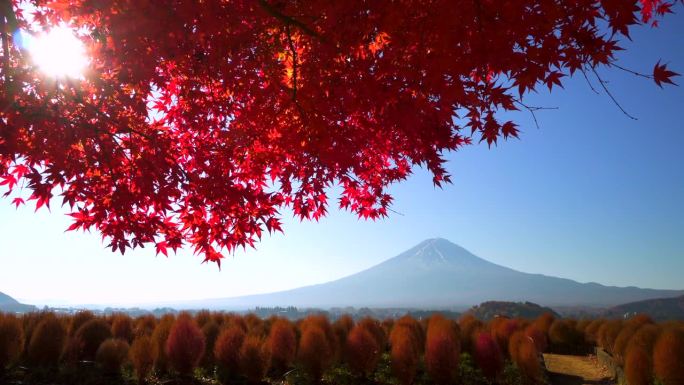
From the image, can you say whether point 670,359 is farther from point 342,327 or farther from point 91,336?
point 91,336

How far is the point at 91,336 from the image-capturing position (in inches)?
327

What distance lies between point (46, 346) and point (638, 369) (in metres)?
9.99

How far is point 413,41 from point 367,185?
333 centimetres

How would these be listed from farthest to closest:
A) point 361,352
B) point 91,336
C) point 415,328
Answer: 1. point 415,328
2. point 91,336
3. point 361,352

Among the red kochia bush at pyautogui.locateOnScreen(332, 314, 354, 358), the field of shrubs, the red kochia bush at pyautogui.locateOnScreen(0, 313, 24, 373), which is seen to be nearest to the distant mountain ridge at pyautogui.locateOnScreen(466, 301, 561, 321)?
the red kochia bush at pyautogui.locateOnScreen(332, 314, 354, 358)

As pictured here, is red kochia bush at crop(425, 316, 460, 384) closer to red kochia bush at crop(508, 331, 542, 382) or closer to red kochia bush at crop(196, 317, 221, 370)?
red kochia bush at crop(508, 331, 542, 382)

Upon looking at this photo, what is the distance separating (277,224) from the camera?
18.8ft

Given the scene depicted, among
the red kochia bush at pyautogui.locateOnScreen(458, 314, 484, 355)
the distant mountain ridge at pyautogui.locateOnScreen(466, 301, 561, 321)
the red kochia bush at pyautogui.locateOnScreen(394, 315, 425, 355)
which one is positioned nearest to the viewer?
the red kochia bush at pyautogui.locateOnScreen(394, 315, 425, 355)

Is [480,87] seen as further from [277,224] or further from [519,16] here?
[277,224]

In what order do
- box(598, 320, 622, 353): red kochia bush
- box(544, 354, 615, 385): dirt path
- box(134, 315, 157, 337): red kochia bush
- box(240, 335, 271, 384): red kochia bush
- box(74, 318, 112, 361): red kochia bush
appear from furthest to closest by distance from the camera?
1. box(598, 320, 622, 353): red kochia bush
2. box(134, 315, 157, 337): red kochia bush
3. box(544, 354, 615, 385): dirt path
4. box(74, 318, 112, 361): red kochia bush
5. box(240, 335, 271, 384): red kochia bush

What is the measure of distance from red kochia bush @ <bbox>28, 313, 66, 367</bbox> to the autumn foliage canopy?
3.25 m

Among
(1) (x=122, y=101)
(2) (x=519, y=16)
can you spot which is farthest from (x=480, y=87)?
(1) (x=122, y=101)

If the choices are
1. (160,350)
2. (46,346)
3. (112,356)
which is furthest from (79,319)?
(160,350)

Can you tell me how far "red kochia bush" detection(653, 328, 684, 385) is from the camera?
6.58 metres
